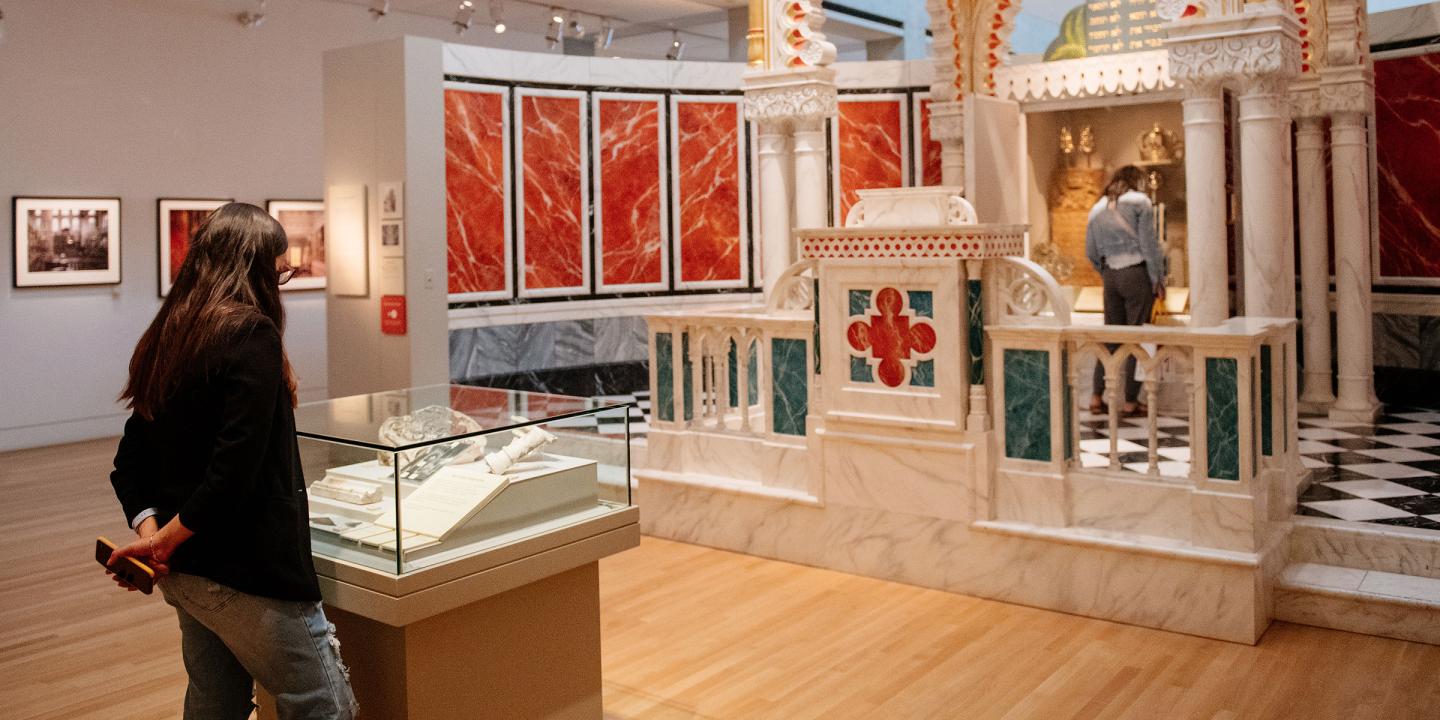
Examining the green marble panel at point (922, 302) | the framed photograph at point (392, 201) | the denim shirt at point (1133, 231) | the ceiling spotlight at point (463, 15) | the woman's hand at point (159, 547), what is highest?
the ceiling spotlight at point (463, 15)

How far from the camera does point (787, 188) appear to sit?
9297 millimetres

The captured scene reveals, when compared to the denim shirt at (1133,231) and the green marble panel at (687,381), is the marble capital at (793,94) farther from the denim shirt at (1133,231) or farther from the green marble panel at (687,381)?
the green marble panel at (687,381)

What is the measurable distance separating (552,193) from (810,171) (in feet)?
10.9

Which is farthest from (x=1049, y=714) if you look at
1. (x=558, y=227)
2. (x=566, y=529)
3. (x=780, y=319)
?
(x=558, y=227)

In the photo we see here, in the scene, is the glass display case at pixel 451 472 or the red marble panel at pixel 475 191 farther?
the red marble panel at pixel 475 191

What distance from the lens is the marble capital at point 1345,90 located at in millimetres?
8977

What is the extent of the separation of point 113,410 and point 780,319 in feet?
24.7

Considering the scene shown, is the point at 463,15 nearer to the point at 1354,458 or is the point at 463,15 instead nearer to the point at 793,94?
the point at 793,94

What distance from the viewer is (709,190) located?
12312mm

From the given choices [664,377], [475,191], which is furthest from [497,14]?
[664,377]

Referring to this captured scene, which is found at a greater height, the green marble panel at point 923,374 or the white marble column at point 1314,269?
the white marble column at point 1314,269

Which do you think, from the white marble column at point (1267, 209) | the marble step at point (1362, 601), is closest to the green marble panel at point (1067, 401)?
the marble step at point (1362, 601)

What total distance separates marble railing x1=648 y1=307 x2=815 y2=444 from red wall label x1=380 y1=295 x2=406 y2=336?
3212mm

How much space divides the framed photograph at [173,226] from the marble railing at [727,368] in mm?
6288
